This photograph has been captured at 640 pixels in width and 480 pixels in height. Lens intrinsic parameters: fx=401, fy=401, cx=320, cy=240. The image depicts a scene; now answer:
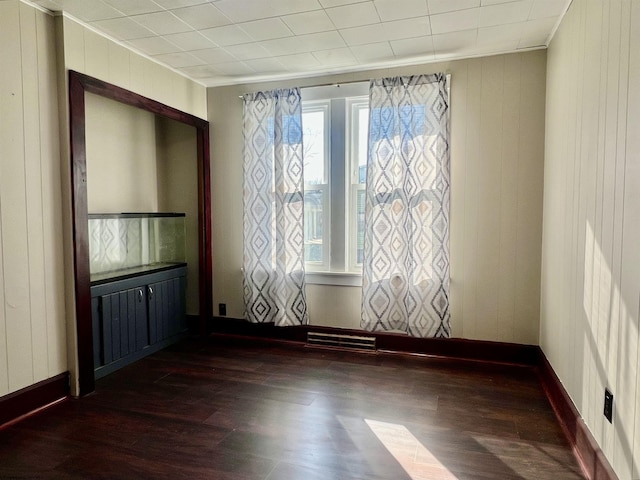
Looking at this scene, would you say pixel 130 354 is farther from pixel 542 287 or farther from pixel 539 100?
pixel 539 100

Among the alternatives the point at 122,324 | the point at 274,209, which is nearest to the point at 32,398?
the point at 122,324

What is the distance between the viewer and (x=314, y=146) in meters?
3.54

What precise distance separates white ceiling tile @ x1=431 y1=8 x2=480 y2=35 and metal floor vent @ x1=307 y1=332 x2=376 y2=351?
93.0 inches

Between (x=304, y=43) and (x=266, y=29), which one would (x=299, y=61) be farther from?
(x=266, y=29)

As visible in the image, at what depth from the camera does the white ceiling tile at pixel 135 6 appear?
228 centimetres

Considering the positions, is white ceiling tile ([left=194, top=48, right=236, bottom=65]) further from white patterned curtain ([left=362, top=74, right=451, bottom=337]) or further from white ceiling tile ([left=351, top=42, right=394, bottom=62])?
white patterned curtain ([left=362, top=74, right=451, bottom=337])

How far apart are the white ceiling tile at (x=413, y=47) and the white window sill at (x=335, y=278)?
1.78 m

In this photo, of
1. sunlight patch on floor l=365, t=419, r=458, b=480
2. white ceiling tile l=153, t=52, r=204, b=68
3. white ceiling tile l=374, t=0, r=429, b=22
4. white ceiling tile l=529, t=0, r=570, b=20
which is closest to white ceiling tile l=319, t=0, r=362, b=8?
white ceiling tile l=374, t=0, r=429, b=22

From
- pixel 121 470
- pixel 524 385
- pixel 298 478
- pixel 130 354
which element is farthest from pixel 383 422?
pixel 130 354

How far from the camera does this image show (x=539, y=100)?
2924mm

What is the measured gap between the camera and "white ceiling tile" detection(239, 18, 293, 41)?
252cm

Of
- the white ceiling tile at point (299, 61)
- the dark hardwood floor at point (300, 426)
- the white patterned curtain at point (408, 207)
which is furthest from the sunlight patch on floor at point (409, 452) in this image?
the white ceiling tile at point (299, 61)

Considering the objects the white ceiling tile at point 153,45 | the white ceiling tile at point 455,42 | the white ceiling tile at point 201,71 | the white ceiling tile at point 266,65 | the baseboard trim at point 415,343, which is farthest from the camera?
the white ceiling tile at point 201,71

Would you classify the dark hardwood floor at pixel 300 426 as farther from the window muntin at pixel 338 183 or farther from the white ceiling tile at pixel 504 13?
the white ceiling tile at pixel 504 13
